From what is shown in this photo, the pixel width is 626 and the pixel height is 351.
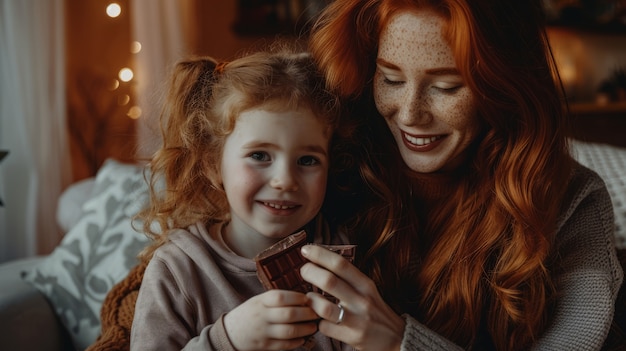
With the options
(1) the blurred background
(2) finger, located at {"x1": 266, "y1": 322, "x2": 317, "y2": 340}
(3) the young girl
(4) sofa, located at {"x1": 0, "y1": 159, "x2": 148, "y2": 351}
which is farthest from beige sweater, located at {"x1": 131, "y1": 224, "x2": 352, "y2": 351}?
(4) sofa, located at {"x1": 0, "y1": 159, "x2": 148, "y2": 351}

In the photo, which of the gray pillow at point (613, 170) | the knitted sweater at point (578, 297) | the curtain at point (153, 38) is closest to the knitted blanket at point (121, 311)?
the knitted sweater at point (578, 297)

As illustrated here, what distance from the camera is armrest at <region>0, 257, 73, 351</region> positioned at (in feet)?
5.15

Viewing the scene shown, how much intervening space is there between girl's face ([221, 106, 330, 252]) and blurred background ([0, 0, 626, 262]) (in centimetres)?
39

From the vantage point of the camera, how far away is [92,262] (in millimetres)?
1794

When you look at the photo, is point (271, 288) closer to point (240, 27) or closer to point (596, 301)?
point (596, 301)

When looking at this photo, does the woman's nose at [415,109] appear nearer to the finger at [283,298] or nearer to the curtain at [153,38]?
the finger at [283,298]

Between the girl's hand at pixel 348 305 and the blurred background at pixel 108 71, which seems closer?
the girl's hand at pixel 348 305

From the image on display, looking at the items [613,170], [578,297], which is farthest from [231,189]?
[613,170]

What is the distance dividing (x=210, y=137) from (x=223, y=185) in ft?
0.32

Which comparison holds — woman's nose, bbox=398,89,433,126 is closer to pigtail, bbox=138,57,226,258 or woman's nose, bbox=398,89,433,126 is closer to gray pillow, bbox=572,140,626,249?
pigtail, bbox=138,57,226,258

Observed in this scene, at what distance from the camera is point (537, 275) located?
1271 millimetres

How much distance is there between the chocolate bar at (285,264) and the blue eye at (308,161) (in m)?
0.19

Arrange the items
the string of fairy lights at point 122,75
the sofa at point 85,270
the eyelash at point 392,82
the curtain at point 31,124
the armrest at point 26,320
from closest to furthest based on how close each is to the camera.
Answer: the eyelash at point 392,82
the armrest at point 26,320
the sofa at point 85,270
the curtain at point 31,124
the string of fairy lights at point 122,75

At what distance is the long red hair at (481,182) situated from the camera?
1.21 m
